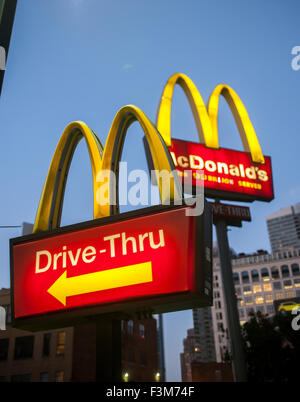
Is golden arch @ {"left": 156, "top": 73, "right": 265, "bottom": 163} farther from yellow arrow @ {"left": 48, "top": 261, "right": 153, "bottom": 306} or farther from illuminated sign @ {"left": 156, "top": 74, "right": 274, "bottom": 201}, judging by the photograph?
yellow arrow @ {"left": 48, "top": 261, "right": 153, "bottom": 306}

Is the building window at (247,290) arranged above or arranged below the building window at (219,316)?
above

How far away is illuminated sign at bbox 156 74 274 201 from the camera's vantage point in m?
22.8

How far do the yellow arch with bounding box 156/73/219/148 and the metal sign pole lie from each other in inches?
306

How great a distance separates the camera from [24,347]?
49.9 meters

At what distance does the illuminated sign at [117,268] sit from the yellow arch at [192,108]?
14929 mm

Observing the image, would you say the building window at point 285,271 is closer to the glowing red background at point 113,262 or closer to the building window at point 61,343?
the building window at point 61,343

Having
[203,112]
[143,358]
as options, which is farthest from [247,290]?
[203,112]

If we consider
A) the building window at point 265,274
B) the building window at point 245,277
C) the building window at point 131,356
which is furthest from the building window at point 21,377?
the building window at point 265,274

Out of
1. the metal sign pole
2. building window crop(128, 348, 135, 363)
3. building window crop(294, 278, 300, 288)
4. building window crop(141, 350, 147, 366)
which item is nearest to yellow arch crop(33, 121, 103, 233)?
the metal sign pole

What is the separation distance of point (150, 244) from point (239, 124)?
1831cm

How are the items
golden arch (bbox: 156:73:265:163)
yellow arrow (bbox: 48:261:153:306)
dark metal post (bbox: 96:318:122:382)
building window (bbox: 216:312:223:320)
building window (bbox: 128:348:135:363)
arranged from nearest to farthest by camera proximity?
yellow arrow (bbox: 48:261:153:306) < dark metal post (bbox: 96:318:122:382) < golden arch (bbox: 156:73:265:163) < building window (bbox: 128:348:135:363) < building window (bbox: 216:312:223:320)

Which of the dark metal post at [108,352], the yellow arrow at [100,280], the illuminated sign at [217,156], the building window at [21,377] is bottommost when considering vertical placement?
the dark metal post at [108,352]

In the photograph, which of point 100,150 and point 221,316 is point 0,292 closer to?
point 100,150

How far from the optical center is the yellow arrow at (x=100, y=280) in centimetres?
723
